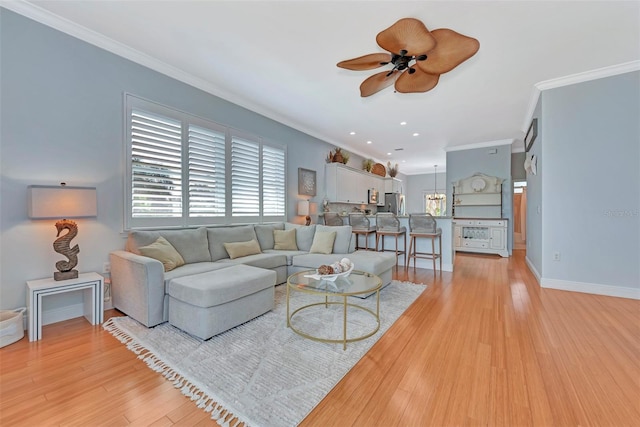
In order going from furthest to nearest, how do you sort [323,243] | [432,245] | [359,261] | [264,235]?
1. [432,245]
2. [264,235]
3. [323,243]
4. [359,261]

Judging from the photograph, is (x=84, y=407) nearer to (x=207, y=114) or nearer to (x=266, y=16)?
(x=266, y=16)

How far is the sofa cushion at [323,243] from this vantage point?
394cm

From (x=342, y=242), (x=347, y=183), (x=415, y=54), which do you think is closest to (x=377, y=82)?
(x=415, y=54)

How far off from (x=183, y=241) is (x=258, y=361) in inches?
78.5

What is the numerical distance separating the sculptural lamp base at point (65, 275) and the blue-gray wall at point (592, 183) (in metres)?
5.85

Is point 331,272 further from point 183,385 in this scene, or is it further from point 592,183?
point 592,183

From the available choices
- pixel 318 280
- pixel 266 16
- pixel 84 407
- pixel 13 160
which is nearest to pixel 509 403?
pixel 318 280

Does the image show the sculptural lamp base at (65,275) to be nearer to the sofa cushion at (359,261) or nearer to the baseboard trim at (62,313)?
the baseboard trim at (62,313)

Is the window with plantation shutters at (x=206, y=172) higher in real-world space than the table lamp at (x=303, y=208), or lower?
higher

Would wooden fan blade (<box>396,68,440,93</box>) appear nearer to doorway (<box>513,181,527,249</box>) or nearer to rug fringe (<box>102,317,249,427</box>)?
rug fringe (<box>102,317,249,427</box>)

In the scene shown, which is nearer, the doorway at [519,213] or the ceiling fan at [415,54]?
the ceiling fan at [415,54]

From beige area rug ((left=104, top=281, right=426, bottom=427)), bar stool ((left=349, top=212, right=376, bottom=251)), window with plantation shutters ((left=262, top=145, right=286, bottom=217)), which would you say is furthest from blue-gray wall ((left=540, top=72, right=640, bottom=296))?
window with plantation shutters ((left=262, top=145, right=286, bottom=217))

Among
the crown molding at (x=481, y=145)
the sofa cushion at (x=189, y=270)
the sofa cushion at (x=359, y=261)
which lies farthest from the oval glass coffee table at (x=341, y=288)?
the crown molding at (x=481, y=145)

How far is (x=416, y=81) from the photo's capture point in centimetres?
269
